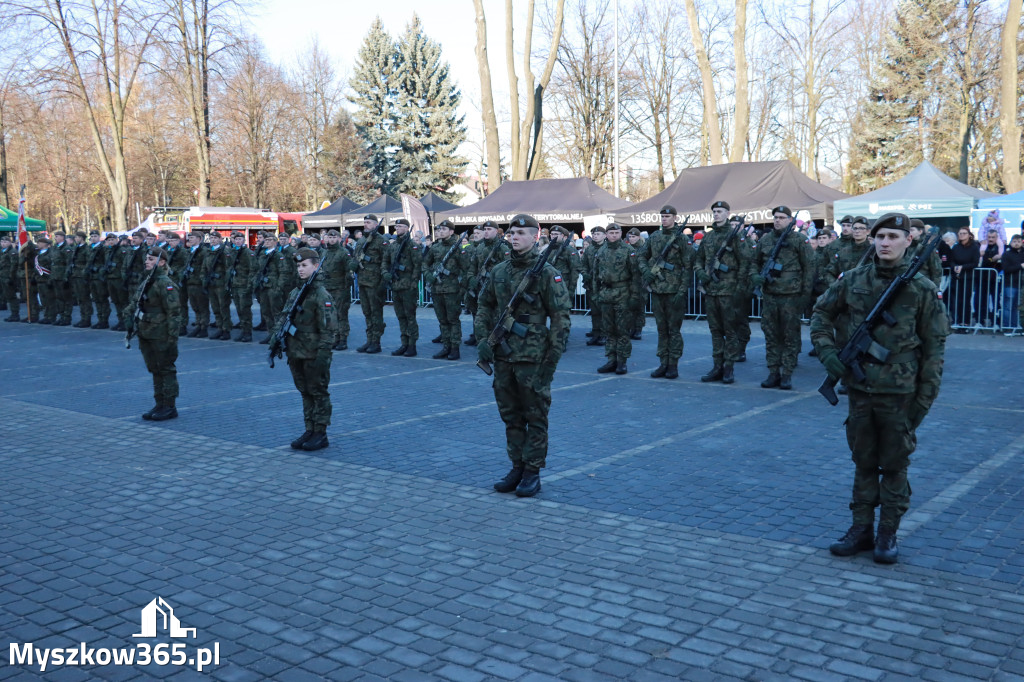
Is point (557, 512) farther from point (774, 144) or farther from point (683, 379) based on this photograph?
point (774, 144)

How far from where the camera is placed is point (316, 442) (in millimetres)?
8164

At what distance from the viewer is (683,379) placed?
11.7 m

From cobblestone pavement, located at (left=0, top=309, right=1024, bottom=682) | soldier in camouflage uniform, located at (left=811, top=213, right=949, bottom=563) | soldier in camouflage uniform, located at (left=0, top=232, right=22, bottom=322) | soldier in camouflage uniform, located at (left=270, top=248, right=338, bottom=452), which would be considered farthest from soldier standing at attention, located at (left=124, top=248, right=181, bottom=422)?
soldier in camouflage uniform, located at (left=0, top=232, right=22, bottom=322)

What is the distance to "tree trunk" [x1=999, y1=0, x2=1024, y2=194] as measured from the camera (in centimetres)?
2242

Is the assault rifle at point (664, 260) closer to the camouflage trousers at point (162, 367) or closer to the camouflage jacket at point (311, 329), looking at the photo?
the camouflage jacket at point (311, 329)

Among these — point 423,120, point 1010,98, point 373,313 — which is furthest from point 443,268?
point 423,120

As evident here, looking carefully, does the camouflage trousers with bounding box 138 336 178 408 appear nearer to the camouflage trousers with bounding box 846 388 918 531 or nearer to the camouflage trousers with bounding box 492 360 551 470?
the camouflage trousers with bounding box 492 360 551 470

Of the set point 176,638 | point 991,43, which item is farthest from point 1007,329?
point 991,43

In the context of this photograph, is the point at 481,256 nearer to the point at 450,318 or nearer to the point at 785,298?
the point at 450,318

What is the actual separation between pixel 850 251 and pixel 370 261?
7538 mm

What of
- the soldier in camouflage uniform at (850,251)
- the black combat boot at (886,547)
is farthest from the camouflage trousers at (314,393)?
the soldier in camouflage uniform at (850,251)

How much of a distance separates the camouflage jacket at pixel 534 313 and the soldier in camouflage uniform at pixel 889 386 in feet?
6.49

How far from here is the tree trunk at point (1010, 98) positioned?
2242 centimetres

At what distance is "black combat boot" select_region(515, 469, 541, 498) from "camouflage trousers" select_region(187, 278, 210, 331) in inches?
502
